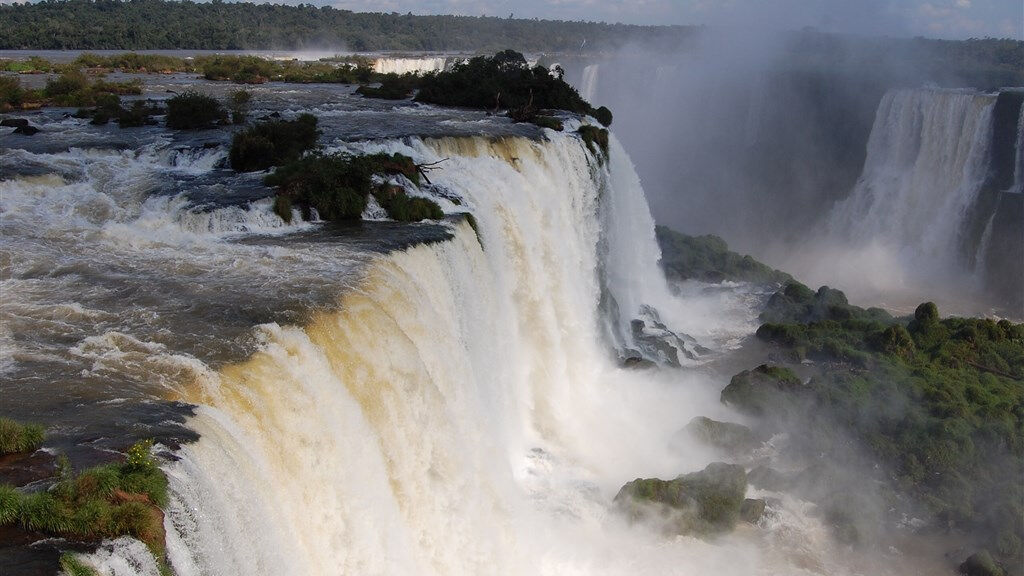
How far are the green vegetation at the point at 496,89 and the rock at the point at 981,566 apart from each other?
15091mm

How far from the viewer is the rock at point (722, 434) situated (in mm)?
14109

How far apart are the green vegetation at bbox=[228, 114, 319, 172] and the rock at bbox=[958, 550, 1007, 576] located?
12.2m

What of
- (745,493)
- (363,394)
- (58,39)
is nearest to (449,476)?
(363,394)

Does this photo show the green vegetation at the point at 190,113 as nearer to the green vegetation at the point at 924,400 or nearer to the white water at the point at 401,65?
the green vegetation at the point at 924,400

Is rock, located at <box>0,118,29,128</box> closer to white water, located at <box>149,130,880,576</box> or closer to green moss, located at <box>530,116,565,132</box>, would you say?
white water, located at <box>149,130,880,576</box>

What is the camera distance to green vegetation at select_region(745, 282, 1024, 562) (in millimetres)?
13109

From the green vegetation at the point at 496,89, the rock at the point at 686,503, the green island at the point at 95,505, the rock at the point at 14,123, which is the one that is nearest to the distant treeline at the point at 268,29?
the green vegetation at the point at 496,89

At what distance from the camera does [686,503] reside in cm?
1179

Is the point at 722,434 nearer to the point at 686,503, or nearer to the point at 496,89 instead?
the point at 686,503

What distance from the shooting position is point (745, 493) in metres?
12.6

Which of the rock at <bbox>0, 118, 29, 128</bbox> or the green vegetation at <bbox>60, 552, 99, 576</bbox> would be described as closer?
the green vegetation at <bbox>60, 552, 99, 576</bbox>

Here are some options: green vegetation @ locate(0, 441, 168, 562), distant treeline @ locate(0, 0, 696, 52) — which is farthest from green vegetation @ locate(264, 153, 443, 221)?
distant treeline @ locate(0, 0, 696, 52)

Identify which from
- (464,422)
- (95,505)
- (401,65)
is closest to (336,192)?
(464,422)

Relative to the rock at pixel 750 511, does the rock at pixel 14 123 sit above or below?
above
